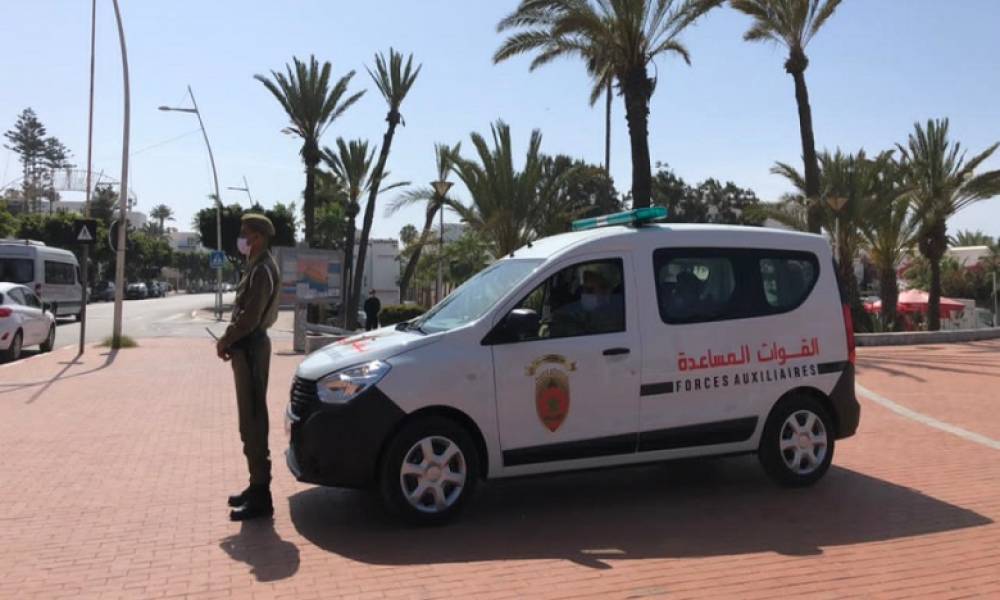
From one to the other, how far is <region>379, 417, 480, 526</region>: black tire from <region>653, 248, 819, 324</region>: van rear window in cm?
172

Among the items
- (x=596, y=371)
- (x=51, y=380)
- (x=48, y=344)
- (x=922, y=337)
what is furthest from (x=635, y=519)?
(x=922, y=337)

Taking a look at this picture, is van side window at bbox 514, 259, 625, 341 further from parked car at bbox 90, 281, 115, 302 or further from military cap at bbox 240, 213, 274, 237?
parked car at bbox 90, 281, 115, 302

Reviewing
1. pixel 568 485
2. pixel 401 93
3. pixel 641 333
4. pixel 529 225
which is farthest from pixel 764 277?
pixel 401 93

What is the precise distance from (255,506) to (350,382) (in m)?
1.14

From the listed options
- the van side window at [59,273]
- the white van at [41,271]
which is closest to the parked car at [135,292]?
the van side window at [59,273]

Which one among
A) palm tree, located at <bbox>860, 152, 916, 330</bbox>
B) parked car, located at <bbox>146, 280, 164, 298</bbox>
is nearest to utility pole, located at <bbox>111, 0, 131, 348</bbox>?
palm tree, located at <bbox>860, 152, 916, 330</bbox>

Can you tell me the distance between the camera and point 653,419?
5871 millimetres

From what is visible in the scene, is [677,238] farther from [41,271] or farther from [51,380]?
[41,271]

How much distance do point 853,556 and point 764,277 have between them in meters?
2.25

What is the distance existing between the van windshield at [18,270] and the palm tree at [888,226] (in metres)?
25.9

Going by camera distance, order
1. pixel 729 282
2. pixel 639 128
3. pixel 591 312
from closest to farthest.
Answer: pixel 591 312
pixel 729 282
pixel 639 128

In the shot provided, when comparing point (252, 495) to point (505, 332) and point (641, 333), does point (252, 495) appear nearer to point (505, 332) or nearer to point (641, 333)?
point (505, 332)

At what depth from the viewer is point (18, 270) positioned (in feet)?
89.9

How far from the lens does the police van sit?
5277 mm
